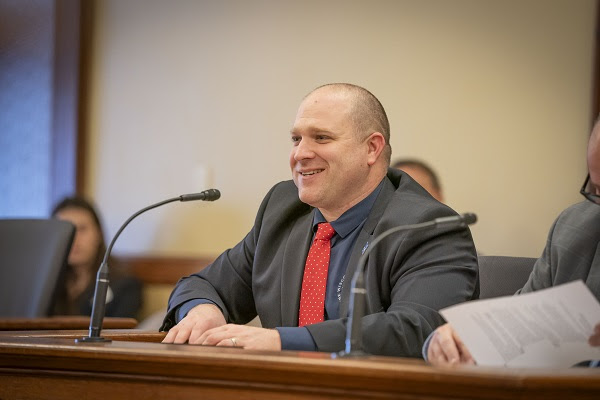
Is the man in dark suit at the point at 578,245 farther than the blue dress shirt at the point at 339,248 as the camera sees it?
No

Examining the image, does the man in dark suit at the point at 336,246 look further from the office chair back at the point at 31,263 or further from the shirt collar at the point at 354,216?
the office chair back at the point at 31,263

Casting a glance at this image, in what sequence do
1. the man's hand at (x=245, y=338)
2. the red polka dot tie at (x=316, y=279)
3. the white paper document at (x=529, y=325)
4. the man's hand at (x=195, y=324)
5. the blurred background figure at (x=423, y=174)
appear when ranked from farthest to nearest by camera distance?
the blurred background figure at (x=423, y=174) < the red polka dot tie at (x=316, y=279) < the man's hand at (x=195, y=324) < the man's hand at (x=245, y=338) < the white paper document at (x=529, y=325)

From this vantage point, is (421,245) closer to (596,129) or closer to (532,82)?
(596,129)

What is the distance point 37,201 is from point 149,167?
718mm

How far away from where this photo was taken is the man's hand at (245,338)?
2.20 metres

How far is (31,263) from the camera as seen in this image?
3850mm

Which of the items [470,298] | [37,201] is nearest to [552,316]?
[470,298]

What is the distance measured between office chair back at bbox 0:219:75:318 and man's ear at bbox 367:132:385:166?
145 cm

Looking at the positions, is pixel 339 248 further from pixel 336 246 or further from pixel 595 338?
pixel 595 338

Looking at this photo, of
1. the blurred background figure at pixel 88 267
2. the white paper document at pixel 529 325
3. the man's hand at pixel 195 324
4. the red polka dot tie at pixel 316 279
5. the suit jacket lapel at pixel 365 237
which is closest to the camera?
the white paper document at pixel 529 325

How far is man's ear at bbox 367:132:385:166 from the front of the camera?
9.73 ft

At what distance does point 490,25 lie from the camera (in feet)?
14.8

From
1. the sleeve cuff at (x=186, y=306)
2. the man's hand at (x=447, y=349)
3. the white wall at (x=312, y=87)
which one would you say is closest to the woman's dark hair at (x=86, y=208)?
the white wall at (x=312, y=87)

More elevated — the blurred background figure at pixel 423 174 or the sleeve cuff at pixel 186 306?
the blurred background figure at pixel 423 174
